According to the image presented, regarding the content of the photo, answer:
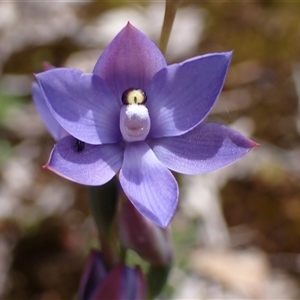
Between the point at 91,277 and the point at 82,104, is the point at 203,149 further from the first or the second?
the point at 91,277

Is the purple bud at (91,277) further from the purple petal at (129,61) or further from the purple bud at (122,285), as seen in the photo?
Result: the purple petal at (129,61)

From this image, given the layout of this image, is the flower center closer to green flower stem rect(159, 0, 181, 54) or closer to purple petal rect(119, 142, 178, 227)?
purple petal rect(119, 142, 178, 227)

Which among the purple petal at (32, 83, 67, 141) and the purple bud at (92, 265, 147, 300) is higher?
the purple petal at (32, 83, 67, 141)

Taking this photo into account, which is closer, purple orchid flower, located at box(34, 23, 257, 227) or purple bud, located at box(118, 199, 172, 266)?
purple orchid flower, located at box(34, 23, 257, 227)

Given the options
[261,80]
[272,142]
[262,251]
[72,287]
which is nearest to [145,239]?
[72,287]

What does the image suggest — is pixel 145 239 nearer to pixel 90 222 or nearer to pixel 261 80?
pixel 90 222

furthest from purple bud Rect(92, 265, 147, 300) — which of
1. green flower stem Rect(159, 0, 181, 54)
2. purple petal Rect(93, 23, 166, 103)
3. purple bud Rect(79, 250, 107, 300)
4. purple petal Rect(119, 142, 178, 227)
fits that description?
green flower stem Rect(159, 0, 181, 54)
